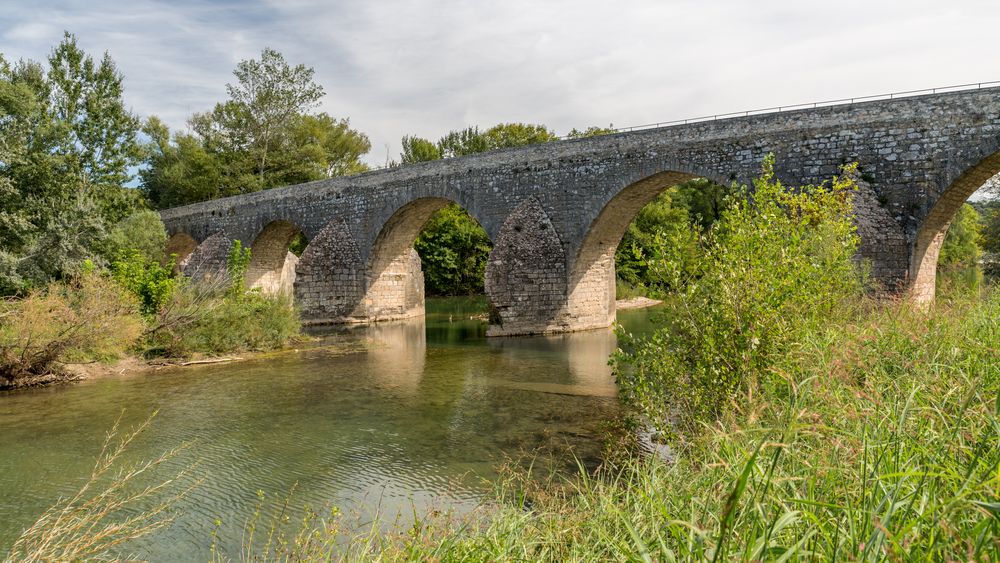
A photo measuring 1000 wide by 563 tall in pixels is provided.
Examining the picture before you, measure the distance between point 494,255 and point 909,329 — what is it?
1097cm

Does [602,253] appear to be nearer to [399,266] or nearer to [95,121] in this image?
[399,266]

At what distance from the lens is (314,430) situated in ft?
24.2

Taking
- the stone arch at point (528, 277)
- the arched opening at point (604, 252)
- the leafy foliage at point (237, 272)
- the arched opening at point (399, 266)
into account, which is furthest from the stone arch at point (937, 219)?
the leafy foliage at point (237, 272)

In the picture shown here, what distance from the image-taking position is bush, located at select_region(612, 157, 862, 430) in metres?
5.13

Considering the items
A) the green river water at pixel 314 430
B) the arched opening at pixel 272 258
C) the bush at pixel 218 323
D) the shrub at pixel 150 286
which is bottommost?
the green river water at pixel 314 430

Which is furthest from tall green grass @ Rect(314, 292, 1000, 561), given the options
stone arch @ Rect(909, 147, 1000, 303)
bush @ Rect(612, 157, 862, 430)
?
stone arch @ Rect(909, 147, 1000, 303)

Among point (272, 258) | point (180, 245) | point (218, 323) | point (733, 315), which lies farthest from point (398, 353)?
point (180, 245)

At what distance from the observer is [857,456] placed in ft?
8.47

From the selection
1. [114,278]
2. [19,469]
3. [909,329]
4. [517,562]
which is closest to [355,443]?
[19,469]

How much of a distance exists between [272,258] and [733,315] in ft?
72.9

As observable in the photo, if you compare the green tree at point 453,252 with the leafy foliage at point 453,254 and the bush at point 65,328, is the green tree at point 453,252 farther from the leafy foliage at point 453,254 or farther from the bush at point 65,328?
the bush at point 65,328

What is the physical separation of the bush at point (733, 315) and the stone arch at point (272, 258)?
1894cm

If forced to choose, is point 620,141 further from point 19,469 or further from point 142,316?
point 19,469

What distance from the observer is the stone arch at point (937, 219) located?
408 inches
